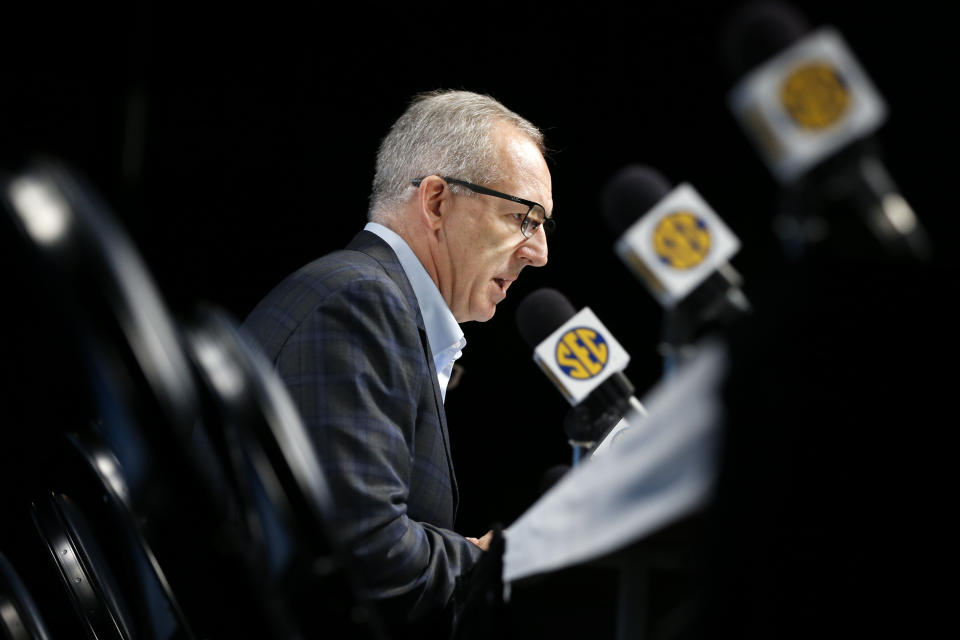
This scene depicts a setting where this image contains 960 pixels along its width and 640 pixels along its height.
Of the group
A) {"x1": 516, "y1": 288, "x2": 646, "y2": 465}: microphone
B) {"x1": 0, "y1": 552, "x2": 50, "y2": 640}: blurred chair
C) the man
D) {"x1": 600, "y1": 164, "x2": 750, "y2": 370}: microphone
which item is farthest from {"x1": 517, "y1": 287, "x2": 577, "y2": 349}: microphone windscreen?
{"x1": 0, "y1": 552, "x2": 50, "y2": 640}: blurred chair

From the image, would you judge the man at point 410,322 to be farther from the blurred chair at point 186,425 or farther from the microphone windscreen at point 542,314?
the microphone windscreen at point 542,314

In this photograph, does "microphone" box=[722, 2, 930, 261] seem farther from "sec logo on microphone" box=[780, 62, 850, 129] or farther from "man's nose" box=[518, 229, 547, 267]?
"man's nose" box=[518, 229, 547, 267]

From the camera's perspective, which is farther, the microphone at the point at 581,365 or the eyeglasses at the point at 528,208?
the eyeglasses at the point at 528,208

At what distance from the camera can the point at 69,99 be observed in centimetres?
215

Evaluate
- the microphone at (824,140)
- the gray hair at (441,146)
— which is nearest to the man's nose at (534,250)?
the gray hair at (441,146)

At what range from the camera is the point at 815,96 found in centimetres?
72

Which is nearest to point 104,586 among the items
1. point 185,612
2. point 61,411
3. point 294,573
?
point 185,612

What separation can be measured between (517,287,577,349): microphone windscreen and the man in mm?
215

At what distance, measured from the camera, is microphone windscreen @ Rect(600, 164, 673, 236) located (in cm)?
115

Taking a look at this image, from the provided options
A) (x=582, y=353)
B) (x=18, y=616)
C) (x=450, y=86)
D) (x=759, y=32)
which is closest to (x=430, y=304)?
(x=582, y=353)

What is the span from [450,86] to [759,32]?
7.21ft

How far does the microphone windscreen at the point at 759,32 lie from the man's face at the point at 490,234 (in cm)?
129

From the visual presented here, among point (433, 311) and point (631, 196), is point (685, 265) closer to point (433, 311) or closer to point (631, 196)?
point (631, 196)

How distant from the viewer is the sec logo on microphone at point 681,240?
0.92 metres
